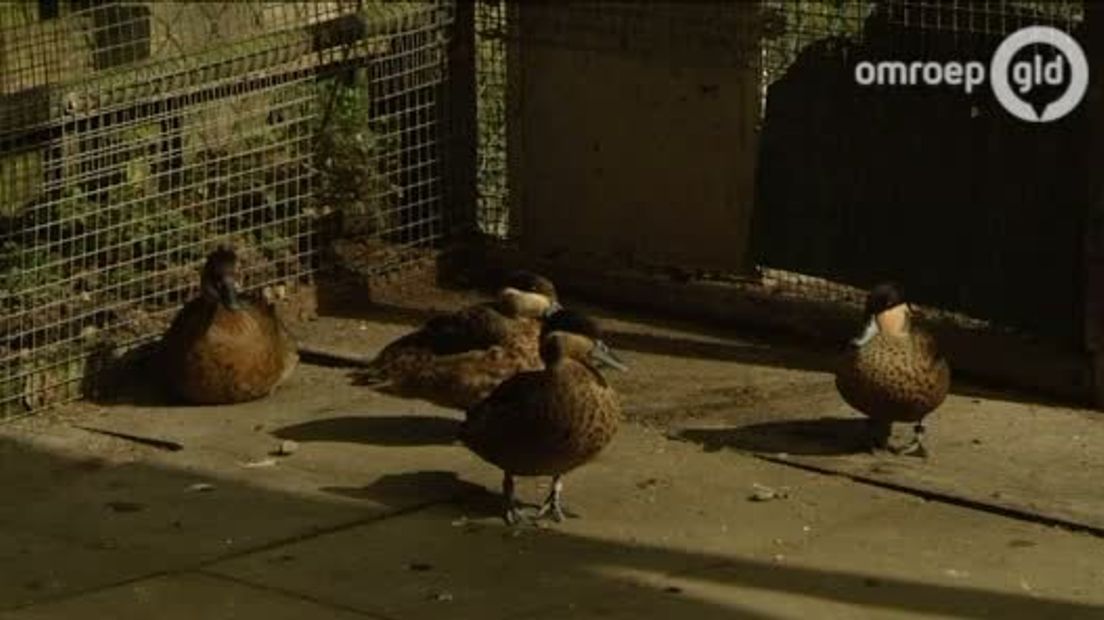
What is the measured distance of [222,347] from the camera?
28.9 feet

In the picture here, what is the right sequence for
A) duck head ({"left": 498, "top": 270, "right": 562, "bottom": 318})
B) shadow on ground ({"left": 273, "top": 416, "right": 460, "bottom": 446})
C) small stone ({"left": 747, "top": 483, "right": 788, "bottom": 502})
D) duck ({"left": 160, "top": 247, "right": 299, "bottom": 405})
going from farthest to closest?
1. duck ({"left": 160, "top": 247, "right": 299, "bottom": 405})
2. duck head ({"left": 498, "top": 270, "right": 562, "bottom": 318})
3. shadow on ground ({"left": 273, "top": 416, "right": 460, "bottom": 446})
4. small stone ({"left": 747, "top": 483, "right": 788, "bottom": 502})

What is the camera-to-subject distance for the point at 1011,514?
739cm

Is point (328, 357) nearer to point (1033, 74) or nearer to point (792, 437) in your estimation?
point (792, 437)

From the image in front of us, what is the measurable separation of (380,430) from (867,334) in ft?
5.50

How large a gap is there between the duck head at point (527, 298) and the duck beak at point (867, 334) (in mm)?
1033

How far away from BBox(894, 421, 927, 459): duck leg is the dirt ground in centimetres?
5

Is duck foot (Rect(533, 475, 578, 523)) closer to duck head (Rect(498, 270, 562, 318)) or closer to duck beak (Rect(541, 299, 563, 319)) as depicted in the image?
duck beak (Rect(541, 299, 563, 319))

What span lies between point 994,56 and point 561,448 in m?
2.72

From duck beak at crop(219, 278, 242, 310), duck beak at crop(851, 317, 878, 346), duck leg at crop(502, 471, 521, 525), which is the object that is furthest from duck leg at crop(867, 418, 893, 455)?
duck beak at crop(219, 278, 242, 310)

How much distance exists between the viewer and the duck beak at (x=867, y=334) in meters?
7.99

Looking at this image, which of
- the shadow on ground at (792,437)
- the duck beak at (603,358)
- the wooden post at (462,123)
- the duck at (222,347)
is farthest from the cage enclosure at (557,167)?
the duck beak at (603,358)

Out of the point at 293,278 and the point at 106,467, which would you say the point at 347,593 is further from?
the point at 293,278

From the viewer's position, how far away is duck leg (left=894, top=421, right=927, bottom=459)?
26.4 ft

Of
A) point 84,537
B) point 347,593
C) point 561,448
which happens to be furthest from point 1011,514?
point 84,537
